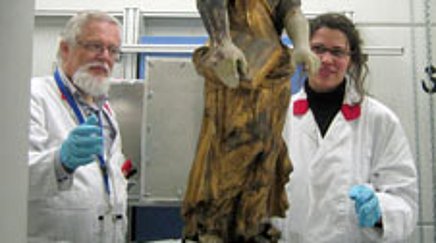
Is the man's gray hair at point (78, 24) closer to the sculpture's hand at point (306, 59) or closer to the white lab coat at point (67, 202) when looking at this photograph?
A: the white lab coat at point (67, 202)

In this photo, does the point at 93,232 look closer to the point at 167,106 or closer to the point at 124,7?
the point at 167,106

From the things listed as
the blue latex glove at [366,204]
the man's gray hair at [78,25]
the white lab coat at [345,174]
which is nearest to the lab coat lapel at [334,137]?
the white lab coat at [345,174]

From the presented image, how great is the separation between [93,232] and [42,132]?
0.98 ft

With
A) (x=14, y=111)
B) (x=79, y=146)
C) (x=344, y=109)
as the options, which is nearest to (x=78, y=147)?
(x=79, y=146)

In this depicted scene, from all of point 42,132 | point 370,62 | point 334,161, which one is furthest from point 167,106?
point 370,62

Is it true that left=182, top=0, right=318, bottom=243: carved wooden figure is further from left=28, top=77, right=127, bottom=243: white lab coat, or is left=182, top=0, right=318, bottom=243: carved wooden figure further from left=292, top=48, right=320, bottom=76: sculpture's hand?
left=28, top=77, right=127, bottom=243: white lab coat

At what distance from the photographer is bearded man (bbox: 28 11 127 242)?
3.79 feet

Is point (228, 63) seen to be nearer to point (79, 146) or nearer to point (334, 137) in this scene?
point (79, 146)

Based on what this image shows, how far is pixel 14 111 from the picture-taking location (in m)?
0.55

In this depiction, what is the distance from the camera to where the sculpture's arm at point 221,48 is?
0.70 meters

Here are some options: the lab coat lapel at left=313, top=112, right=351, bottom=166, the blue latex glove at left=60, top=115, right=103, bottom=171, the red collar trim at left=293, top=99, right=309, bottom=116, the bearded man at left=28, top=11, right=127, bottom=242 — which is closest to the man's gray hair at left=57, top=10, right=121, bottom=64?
the bearded man at left=28, top=11, right=127, bottom=242

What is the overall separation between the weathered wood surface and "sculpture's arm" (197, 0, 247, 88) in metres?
0.05

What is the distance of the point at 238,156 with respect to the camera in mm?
785

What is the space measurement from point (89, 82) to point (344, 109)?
2.34 ft
